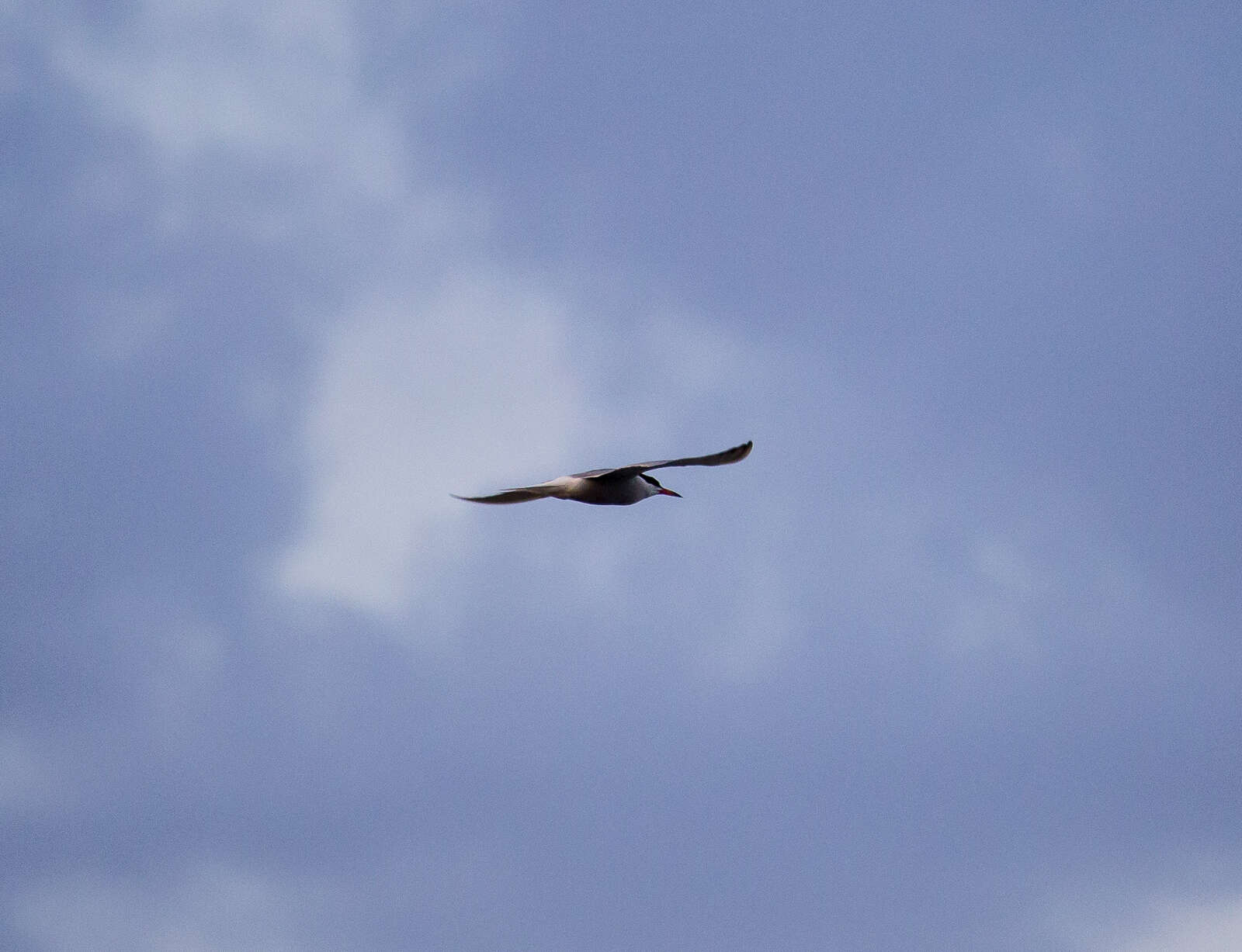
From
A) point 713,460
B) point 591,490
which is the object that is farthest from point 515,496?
point 713,460

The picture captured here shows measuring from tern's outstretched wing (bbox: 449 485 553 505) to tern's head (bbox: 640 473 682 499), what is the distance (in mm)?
2595

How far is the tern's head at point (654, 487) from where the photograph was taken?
28844 mm

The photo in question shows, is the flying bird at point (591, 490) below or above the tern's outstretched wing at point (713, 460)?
above

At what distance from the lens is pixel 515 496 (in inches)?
1096

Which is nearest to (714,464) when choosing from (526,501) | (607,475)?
(607,475)

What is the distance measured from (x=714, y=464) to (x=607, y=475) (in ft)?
14.6

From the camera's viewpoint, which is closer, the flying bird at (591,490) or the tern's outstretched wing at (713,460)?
the tern's outstretched wing at (713,460)

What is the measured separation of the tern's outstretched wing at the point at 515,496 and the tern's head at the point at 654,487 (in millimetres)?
2595

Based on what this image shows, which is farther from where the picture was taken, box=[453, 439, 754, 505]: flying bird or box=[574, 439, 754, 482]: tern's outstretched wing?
box=[453, 439, 754, 505]: flying bird

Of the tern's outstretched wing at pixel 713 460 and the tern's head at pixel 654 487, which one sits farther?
the tern's head at pixel 654 487

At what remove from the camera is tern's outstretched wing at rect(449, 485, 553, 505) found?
2680 centimetres

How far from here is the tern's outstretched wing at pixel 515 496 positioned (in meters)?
26.8

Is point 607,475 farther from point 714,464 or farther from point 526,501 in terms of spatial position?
point 714,464

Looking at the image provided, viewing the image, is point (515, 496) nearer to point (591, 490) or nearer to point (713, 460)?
point (591, 490)
